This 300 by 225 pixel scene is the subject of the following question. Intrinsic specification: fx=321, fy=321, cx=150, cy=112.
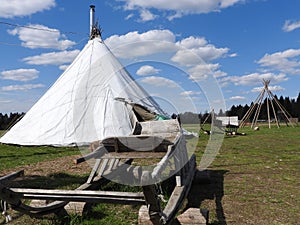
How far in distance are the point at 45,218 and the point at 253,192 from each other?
325 centimetres

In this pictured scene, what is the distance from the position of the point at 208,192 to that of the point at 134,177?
143 centimetres

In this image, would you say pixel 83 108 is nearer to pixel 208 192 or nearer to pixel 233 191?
pixel 208 192

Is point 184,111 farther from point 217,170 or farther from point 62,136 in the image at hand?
point 62,136

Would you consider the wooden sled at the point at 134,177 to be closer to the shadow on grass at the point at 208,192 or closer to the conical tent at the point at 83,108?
the shadow on grass at the point at 208,192

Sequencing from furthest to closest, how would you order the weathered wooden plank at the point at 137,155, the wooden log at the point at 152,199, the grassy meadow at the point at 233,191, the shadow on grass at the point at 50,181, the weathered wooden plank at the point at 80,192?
1. the shadow on grass at the point at 50,181
2. the weathered wooden plank at the point at 137,155
3. the grassy meadow at the point at 233,191
4. the weathered wooden plank at the point at 80,192
5. the wooden log at the point at 152,199

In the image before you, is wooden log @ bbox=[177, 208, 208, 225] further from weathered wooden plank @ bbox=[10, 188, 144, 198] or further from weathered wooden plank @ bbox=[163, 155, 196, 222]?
weathered wooden plank @ bbox=[10, 188, 144, 198]

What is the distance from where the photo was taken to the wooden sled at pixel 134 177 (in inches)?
104

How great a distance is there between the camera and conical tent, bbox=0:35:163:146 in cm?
1242

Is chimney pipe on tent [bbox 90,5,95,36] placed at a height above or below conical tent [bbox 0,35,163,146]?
above

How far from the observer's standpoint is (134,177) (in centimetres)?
595

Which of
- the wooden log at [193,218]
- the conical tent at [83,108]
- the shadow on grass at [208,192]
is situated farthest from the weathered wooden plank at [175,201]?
the conical tent at [83,108]

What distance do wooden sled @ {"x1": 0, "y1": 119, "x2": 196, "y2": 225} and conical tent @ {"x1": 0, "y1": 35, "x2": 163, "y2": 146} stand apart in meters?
6.22

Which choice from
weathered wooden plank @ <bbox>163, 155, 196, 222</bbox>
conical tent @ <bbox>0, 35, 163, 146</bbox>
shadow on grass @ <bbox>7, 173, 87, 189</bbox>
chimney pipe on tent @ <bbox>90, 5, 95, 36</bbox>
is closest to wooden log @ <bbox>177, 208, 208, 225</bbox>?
weathered wooden plank @ <bbox>163, 155, 196, 222</bbox>

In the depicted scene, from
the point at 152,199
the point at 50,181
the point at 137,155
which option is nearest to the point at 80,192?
the point at 152,199
